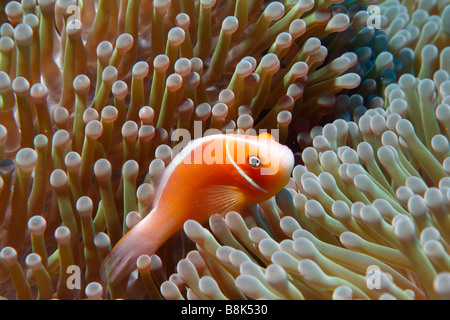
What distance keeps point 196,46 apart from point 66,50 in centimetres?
47

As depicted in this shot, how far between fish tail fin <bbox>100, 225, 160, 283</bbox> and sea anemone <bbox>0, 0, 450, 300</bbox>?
0.04 m

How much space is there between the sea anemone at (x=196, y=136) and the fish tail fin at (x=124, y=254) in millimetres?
39

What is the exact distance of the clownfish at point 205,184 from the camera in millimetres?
1198

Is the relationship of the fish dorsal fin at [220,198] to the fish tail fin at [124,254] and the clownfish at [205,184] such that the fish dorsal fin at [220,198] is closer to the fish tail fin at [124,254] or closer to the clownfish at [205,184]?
the clownfish at [205,184]

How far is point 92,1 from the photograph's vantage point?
60.1 inches

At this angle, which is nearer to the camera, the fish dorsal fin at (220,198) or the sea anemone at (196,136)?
the sea anemone at (196,136)

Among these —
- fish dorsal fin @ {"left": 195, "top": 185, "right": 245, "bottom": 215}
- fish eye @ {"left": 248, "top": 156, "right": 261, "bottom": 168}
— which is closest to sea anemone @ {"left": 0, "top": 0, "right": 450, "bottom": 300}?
fish dorsal fin @ {"left": 195, "top": 185, "right": 245, "bottom": 215}

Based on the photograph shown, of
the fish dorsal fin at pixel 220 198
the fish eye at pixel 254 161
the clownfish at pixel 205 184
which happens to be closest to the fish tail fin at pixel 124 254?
the clownfish at pixel 205 184

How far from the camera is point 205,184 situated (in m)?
1.24

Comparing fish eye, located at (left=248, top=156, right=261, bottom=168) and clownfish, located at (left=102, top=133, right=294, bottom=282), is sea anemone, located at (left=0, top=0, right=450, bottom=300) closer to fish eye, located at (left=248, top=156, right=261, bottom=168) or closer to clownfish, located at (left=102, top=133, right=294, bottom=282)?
clownfish, located at (left=102, top=133, right=294, bottom=282)

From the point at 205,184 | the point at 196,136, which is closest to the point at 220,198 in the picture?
the point at 205,184
